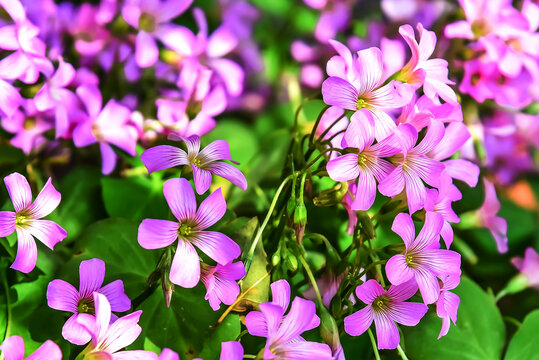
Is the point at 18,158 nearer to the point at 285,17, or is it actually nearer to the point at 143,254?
the point at 143,254

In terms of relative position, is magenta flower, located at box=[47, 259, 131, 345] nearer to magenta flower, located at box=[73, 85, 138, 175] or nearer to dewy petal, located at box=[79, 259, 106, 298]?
dewy petal, located at box=[79, 259, 106, 298]

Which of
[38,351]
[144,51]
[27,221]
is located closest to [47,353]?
[38,351]

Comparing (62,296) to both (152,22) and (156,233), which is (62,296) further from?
(152,22)

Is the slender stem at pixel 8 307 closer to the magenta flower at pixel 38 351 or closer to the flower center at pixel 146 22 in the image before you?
the magenta flower at pixel 38 351

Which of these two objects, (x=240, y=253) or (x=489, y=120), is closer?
(x=240, y=253)

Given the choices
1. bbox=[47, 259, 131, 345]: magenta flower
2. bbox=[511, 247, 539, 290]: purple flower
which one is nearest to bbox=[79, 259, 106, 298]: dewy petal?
bbox=[47, 259, 131, 345]: magenta flower

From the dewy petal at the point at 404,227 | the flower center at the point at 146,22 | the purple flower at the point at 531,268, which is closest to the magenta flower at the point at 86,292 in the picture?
the dewy petal at the point at 404,227

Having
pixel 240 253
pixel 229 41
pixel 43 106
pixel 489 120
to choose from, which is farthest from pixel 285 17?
pixel 240 253
